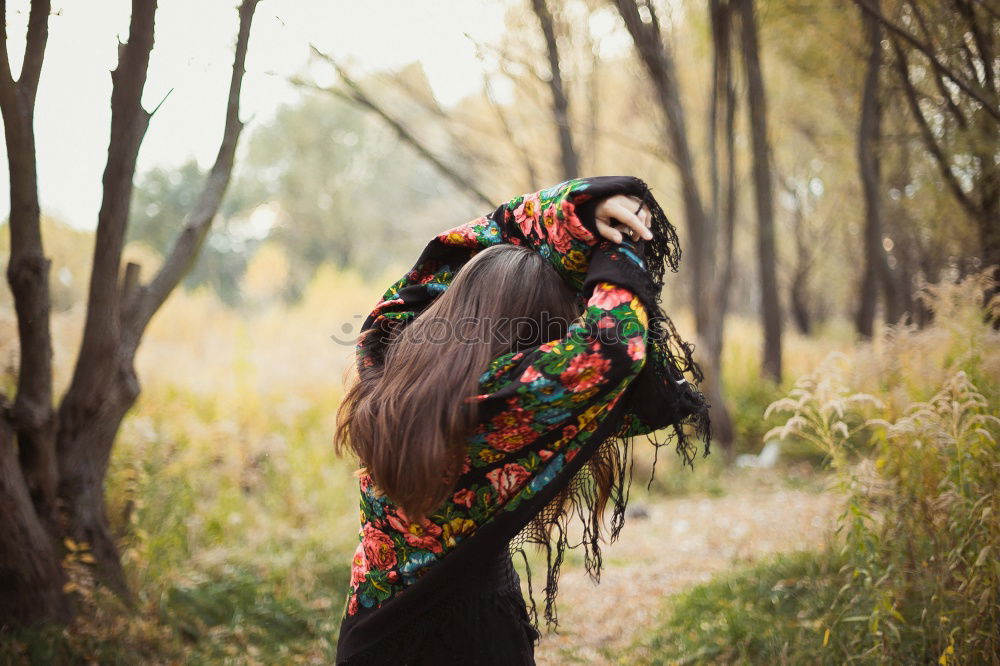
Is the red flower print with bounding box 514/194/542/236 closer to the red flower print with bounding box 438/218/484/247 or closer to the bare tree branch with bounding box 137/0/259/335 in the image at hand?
the red flower print with bounding box 438/218/484/247

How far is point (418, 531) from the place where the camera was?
64.1 inches

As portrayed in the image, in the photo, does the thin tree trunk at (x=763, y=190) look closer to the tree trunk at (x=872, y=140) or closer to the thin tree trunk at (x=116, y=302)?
the tree trunk at (x=872, y=140)

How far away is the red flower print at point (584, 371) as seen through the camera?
1.46 m

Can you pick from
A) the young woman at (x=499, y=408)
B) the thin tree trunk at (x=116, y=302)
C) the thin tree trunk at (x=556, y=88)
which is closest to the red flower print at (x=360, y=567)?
the young woman at (x=499, y=408)

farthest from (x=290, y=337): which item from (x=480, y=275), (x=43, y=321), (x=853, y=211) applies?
(x=853, y=211)

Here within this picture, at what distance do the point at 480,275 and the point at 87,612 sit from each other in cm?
228

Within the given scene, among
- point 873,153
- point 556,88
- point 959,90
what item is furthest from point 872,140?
point 556,88

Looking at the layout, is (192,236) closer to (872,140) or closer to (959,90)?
(959,90)

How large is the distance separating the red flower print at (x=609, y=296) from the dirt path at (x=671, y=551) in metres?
1.89

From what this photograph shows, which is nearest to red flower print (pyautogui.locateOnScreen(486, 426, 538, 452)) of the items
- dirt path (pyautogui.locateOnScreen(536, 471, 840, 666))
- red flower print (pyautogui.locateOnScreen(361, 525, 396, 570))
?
red flower print (pyautogui.locateOnScreen(361, 525, 396, 570))

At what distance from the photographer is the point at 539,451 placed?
61.9 inches

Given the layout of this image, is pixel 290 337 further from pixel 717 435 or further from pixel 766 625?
pixel 766 625

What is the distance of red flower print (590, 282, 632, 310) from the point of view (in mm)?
1480

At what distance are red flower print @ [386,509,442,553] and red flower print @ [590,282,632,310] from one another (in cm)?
64
